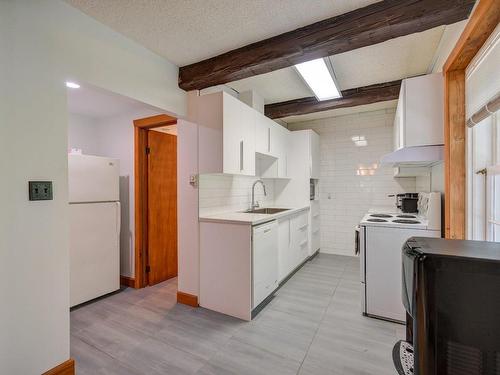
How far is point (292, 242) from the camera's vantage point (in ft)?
11.5

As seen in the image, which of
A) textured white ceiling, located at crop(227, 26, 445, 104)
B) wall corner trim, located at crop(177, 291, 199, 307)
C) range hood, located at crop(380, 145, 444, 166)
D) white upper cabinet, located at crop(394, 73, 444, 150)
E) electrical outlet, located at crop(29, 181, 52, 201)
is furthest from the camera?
wall corner trim, located at crop(177, 291, 199, 307)

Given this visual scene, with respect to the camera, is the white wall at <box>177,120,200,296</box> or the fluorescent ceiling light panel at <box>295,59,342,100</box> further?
the white wall at <box>177,120,200,296</box>

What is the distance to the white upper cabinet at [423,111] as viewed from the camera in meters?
2.03

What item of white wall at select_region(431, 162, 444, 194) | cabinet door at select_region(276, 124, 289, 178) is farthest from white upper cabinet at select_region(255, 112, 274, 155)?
white wall at select_region(431, 162, 444, 194)

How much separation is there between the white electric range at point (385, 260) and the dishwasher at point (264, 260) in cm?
93

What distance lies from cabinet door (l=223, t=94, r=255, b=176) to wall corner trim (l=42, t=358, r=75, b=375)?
188 centimetres

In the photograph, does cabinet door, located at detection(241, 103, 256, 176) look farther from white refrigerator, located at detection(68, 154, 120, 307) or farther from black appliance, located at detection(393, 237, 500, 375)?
black appliance, located at detection(393, 237, 500, 375)

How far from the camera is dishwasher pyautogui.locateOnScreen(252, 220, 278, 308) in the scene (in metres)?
2.40

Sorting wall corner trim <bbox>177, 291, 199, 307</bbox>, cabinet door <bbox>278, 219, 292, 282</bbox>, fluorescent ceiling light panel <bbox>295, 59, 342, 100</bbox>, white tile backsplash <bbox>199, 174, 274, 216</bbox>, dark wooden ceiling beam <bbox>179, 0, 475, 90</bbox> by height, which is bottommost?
wall corner trim <bbox>177, 291, 199, 307</bbox>

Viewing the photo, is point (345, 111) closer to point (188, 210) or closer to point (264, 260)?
point (264, 260)

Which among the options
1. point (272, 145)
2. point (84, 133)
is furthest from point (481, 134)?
point (84, 133)

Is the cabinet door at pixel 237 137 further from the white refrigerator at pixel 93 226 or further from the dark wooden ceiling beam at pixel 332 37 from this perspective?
the white refrigerator at pixel 93 226

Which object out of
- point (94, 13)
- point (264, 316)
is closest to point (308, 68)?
point (94, 13)

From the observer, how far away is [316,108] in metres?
3.68
